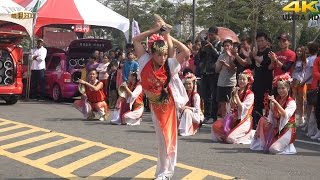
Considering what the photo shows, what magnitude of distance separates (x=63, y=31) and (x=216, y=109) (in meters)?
16.0

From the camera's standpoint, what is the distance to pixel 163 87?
6.22m

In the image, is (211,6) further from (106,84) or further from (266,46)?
(266,46)

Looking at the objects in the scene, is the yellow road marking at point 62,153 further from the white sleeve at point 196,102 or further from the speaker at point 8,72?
the speaker at point 8,72

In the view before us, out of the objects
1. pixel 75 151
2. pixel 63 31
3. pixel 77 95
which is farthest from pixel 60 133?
pixel 63 31

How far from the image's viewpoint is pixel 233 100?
920 cm

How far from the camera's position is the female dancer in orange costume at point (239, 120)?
9.15m

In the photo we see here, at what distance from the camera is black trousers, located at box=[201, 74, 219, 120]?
1187 cm

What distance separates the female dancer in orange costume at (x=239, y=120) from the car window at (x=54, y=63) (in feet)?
29.6

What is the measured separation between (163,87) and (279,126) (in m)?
2.83

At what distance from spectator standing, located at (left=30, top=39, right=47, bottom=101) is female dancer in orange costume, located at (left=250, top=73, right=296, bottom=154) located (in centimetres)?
982

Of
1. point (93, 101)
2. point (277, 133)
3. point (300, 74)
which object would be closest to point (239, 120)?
point (277, 133)

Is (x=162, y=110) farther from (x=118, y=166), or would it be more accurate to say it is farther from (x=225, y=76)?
(x=225, y=76)

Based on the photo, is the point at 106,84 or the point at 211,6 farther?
the point at 211,6

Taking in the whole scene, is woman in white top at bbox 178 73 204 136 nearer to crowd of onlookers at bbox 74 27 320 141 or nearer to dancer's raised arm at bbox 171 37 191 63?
crowd of onlookers at bbox 74 27 320 141
